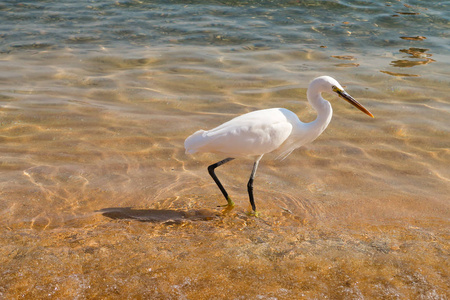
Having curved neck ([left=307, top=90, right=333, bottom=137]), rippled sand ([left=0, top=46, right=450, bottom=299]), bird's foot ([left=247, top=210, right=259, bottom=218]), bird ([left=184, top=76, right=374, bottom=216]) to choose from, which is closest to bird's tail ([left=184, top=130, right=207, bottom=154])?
bird ([left=184, top=76, right=374, bottom=216])

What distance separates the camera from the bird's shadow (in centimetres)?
405

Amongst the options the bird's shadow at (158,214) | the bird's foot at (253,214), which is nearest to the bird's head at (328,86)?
the bird's foot at (253,214)

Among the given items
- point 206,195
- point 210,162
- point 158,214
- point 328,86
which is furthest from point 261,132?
point 210,162

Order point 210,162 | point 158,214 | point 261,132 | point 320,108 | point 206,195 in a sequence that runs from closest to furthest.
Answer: point 261,132 < point 158,214 < point 320,108 < point 206,195 < point 210,162

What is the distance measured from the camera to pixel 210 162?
5.20 metres

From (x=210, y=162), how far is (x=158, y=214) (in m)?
1.21

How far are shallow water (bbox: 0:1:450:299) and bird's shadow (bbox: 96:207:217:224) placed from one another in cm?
2

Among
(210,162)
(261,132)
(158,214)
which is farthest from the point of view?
(210,162)

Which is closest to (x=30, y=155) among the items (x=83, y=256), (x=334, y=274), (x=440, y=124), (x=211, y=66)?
(x=83, y=256)

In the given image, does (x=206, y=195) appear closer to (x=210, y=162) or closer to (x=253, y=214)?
(x=253, y=214)

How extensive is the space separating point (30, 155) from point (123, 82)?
2.69 metres

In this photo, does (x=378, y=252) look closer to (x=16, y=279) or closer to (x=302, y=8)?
(x=16, y=279)

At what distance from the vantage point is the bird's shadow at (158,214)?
4.05 m

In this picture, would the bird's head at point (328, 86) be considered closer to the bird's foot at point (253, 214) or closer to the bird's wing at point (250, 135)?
the bird's wing at point (250, 135)
